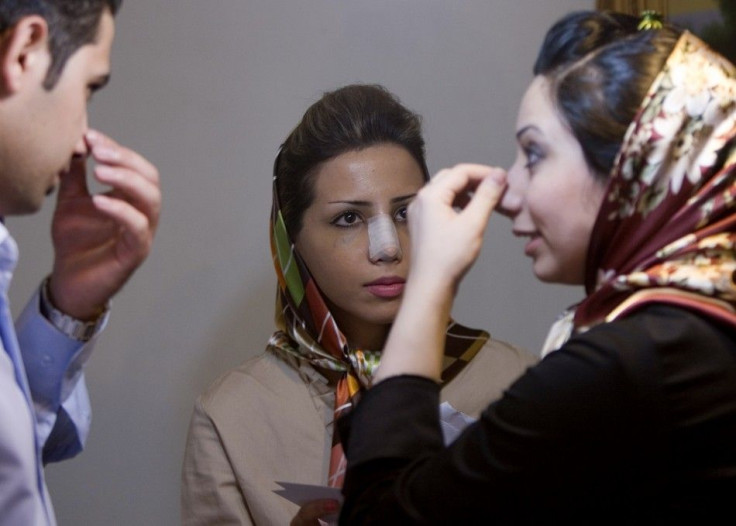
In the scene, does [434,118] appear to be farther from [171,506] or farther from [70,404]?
[70,404]

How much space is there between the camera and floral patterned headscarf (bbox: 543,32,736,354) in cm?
102

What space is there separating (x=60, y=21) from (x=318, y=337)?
92cm

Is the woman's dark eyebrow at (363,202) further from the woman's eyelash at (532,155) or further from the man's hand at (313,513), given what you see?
the woman's eyelash at (532,155)

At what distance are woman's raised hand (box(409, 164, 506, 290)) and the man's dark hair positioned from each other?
1.39 feet

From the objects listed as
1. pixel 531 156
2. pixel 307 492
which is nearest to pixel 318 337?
pixel 307 492

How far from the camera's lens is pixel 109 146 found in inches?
51.1

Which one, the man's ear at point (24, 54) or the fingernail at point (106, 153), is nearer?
the man's ear at point (24, 54)

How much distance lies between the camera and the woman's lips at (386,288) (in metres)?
1.85

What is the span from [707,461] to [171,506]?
5.11 ft

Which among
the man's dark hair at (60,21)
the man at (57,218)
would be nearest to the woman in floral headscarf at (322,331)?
the man at (57,218)

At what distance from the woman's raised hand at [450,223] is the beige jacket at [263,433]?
780mm

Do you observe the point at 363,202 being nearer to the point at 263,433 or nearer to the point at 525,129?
the point at 263,433

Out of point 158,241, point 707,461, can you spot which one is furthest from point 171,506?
point 707,461

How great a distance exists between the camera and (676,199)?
105 cm
